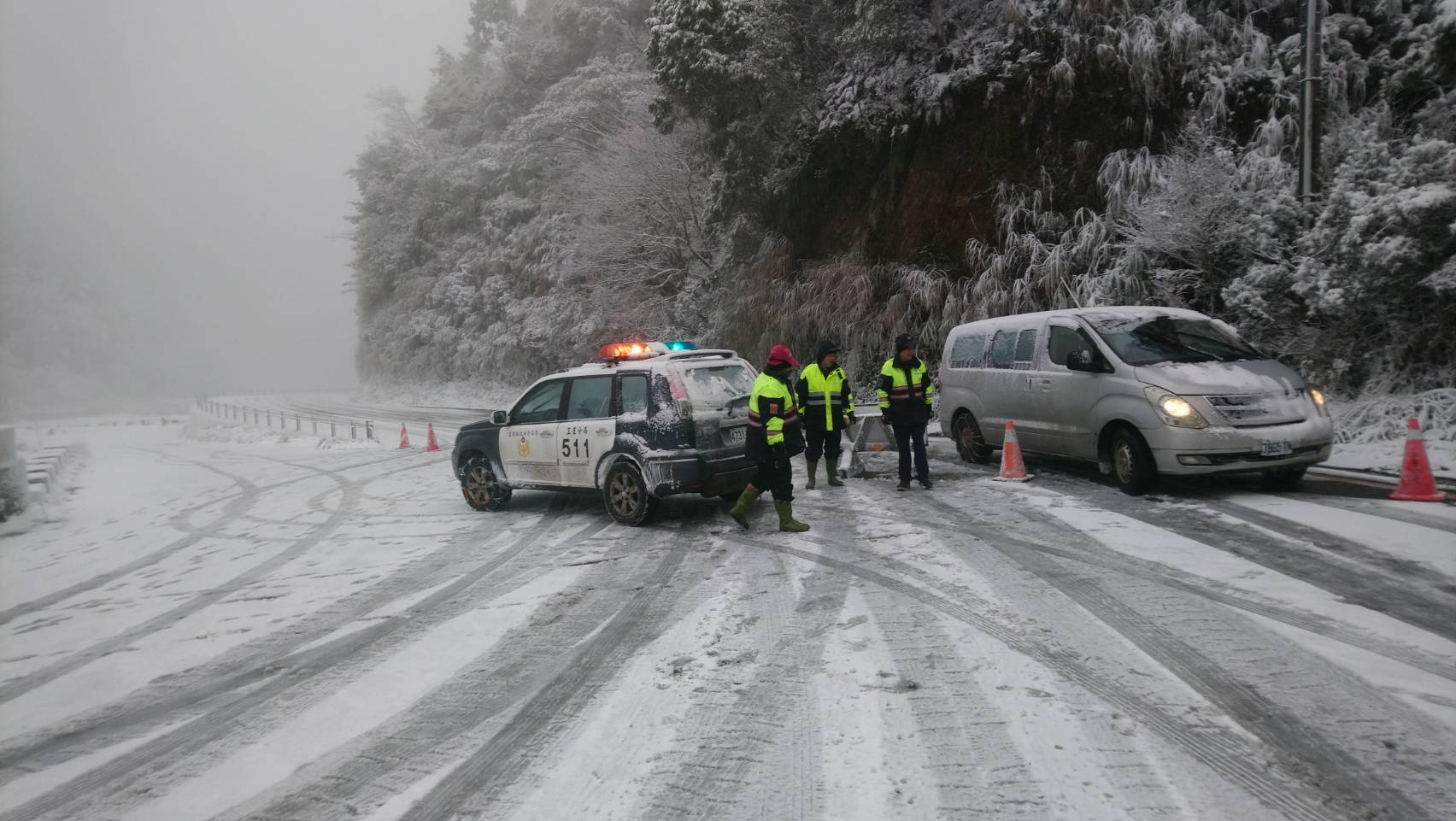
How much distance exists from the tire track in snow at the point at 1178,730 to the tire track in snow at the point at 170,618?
521cm

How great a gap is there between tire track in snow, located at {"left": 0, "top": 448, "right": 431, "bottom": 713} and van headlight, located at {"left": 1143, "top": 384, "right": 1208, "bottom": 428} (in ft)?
26.9

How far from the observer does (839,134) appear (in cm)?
2033

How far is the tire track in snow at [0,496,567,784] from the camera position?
150 inches

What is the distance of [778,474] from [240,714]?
175 inches

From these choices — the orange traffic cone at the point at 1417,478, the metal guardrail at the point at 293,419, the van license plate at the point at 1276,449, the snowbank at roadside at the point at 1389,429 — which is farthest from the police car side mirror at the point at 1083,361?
the metal guardrail at the point at 293,419

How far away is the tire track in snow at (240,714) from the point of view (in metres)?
3.28

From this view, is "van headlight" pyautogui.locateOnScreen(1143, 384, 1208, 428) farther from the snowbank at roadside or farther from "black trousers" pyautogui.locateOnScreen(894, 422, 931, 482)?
the snowbank at roadside

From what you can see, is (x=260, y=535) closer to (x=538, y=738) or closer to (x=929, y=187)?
(x=538, y=738)

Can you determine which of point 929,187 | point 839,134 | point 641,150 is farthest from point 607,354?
point 641,150

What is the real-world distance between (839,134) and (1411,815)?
64.0 feet

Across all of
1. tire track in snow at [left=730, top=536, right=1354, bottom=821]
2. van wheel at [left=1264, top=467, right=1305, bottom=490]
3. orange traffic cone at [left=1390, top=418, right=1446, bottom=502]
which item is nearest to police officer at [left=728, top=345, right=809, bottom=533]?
tire track in snow at [left=730, top=536, right=1354, bottom=821]

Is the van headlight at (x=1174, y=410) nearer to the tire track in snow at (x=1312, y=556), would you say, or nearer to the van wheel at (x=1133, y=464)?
the van wheel at (x=1133, y=464)

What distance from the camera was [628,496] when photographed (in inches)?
316

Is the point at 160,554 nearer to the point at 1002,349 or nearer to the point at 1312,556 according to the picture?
the point at 1002,349
